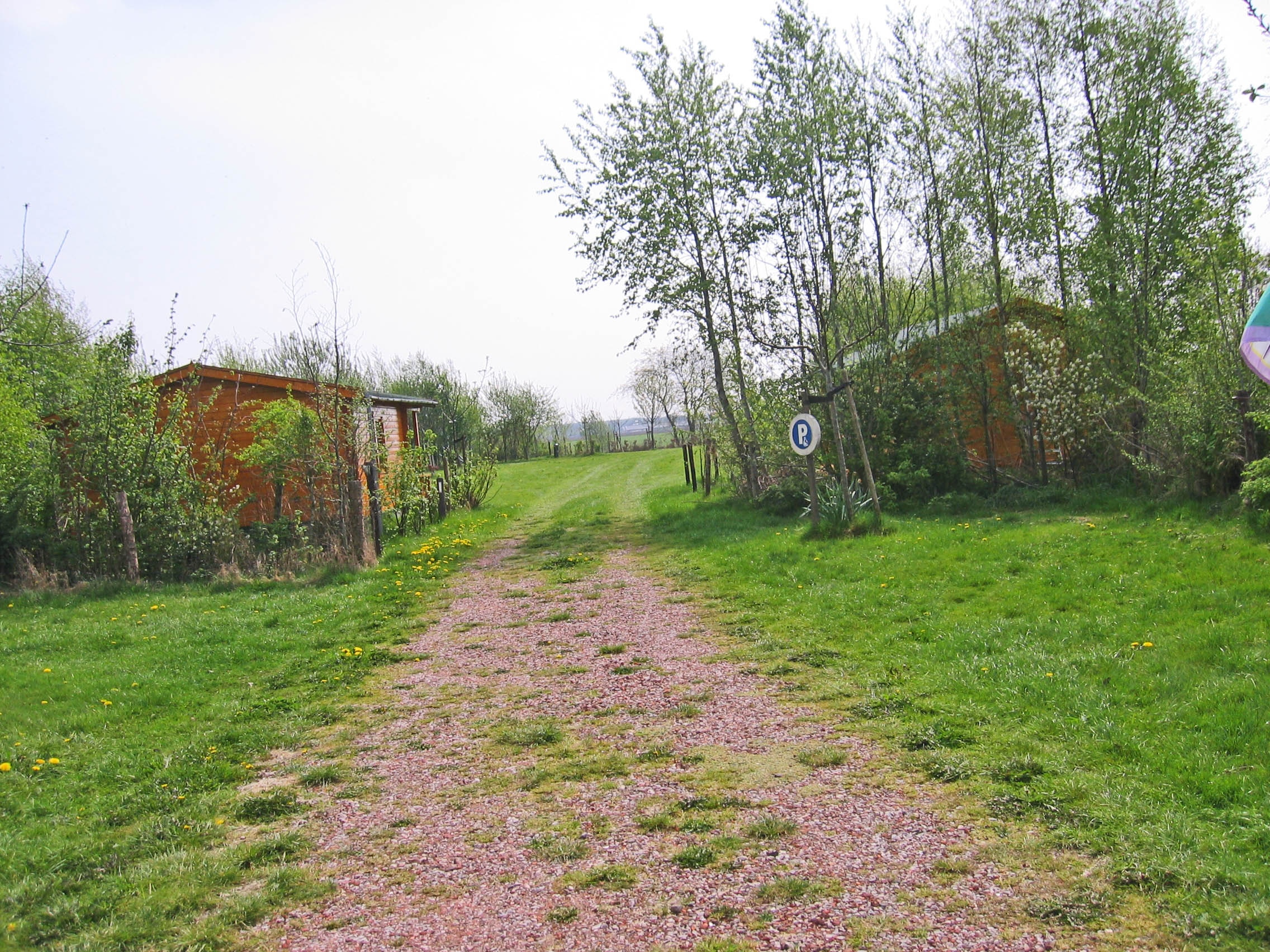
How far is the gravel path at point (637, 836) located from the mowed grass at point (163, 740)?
1.39 feet

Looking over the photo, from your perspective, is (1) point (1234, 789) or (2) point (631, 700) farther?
(2) point (631, 700)

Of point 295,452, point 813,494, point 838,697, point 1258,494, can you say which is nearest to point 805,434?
point 813,494

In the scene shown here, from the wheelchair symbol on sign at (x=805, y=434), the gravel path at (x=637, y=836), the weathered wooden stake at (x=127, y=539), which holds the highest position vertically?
the wheelchair symbol on sign at (x=805, y=434)

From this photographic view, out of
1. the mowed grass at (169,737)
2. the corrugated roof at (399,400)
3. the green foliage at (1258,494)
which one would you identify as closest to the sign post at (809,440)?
the green foliage at (1258,494)

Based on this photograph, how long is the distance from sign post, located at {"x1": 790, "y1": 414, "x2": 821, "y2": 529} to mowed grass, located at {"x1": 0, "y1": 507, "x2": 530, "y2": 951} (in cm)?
564

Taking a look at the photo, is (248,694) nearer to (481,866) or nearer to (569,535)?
(481,866)

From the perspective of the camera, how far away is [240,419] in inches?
677

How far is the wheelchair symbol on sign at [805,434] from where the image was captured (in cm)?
1205

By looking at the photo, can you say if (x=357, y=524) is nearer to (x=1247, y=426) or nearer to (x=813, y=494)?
(x=813, y=494)

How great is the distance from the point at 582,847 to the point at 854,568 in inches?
261

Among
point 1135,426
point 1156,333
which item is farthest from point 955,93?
point 1135,426

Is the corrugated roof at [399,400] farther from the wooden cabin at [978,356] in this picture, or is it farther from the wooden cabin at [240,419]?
the wooden cabin at [978,356]

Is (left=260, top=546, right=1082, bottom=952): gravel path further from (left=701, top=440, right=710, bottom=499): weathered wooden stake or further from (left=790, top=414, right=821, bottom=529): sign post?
(left=701, top=440, right=710, bottom=499): weathered wooden stake

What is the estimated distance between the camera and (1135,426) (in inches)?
576
